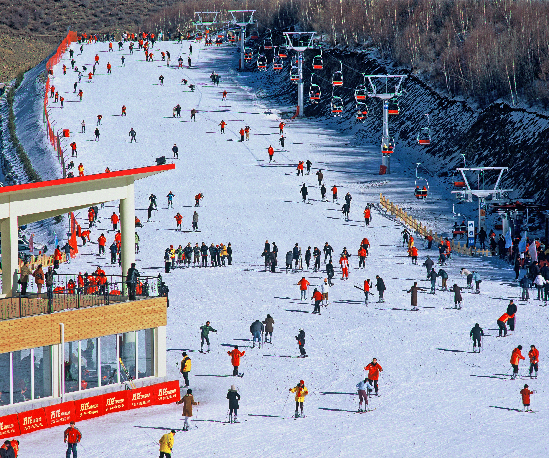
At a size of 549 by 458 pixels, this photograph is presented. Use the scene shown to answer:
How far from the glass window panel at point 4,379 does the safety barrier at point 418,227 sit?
2544 cm

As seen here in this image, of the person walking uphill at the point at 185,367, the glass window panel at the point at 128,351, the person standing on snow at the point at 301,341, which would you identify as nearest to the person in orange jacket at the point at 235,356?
the person walking uphill at the point at 185,367

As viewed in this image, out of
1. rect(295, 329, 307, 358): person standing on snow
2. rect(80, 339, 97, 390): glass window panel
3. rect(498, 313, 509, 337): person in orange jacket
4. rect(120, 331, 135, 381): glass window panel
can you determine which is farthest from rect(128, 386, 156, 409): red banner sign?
rect(498, 313, 509, 337): person in orange jacket

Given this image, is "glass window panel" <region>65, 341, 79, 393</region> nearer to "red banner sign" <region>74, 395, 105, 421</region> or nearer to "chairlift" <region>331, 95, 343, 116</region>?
"red banner sign" <region>74, 395, 105, 421</region>

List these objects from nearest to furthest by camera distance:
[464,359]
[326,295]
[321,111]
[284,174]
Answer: [464,359], [326,295], [284,174], [321,111]

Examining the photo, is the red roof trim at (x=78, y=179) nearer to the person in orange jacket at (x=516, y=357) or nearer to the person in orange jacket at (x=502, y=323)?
the person in orange jacket at (x=516, y=357)

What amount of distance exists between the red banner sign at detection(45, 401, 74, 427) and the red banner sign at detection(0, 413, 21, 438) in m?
0.89

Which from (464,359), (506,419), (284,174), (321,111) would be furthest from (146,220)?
(321,111)

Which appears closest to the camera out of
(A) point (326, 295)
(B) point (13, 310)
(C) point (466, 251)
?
(B) point (13, 310)

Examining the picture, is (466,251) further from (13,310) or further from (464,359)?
(13,310)

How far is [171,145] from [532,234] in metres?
22.6

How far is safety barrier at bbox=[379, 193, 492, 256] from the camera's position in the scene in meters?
47.9

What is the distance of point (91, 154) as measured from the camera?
6481cm

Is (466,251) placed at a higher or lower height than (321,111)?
lower

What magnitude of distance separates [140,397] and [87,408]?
1.54 m
